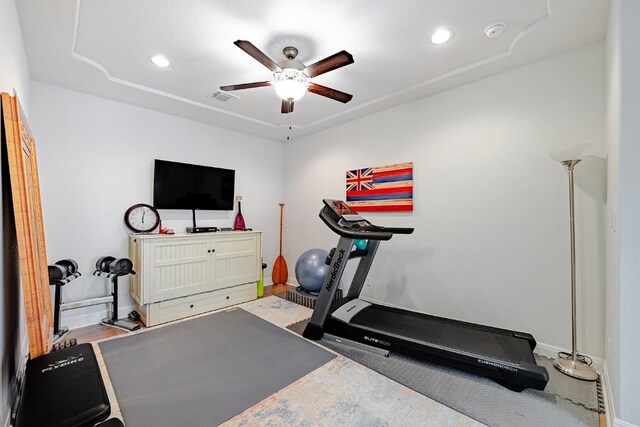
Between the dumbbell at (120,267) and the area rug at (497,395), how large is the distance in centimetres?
261

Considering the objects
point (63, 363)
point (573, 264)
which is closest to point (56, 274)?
point (63, 363)

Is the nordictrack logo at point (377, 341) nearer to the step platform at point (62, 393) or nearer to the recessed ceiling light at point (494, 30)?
the step platform at point (62, 393)

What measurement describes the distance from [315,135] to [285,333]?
313cm

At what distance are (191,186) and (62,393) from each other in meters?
2.96

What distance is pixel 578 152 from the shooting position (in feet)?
6.91

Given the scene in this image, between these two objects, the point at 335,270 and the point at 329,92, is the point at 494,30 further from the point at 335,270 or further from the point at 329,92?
the point at 335,270

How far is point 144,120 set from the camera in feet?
12.2

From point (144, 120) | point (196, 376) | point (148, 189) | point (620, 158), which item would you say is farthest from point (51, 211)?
point (620, 158)

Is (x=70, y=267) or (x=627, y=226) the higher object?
(x=627, y=226)

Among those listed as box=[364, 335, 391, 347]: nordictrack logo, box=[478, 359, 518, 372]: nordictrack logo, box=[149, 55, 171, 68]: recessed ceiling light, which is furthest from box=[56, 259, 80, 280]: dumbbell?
box=[478, 359, 518, 372]: nordictrack logo

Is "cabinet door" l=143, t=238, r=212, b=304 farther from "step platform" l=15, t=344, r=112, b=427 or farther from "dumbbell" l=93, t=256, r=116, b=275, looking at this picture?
"step platform" l=15, t=344, r=112, b=427

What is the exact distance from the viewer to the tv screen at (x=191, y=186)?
12.3 ft

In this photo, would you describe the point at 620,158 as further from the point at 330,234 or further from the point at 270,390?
the point at 330,234

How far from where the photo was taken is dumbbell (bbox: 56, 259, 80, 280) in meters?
2.86
